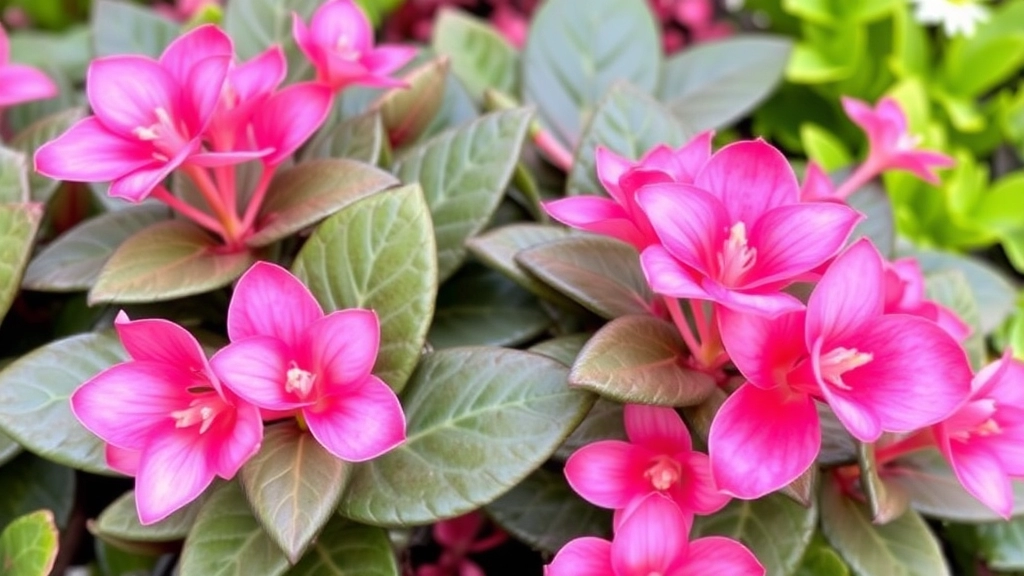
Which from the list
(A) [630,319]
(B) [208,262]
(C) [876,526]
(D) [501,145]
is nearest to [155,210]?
(B) [208,262]

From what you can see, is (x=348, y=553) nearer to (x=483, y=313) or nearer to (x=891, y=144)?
(x=483, y=313)

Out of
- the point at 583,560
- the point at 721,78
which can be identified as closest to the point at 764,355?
the point at 583,560

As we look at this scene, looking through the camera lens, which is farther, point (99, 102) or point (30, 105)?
point (30, 105)

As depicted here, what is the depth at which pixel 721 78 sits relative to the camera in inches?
42.9

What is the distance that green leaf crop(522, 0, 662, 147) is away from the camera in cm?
102

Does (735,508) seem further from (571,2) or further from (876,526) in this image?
(571,2)

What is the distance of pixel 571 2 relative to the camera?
1.07 m

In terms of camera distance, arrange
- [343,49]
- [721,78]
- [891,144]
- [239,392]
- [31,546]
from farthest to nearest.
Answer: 1. [721,78]
2. [891,144]
3. [343,49]
4. [31,546]
5. [239,392]

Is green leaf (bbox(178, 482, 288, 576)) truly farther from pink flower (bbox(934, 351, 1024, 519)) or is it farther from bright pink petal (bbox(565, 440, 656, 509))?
pink flower (bbox(934, 351, 1024, 519))

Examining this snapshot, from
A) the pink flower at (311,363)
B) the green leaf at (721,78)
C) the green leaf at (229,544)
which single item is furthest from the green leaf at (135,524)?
the green leaf at (721,78)

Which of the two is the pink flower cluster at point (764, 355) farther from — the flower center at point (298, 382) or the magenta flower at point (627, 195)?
the flower center at point (298, 382)

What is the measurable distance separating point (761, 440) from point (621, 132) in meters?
0.37

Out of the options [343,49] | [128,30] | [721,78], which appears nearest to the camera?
[343,49]

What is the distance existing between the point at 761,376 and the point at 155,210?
1.67 ft
